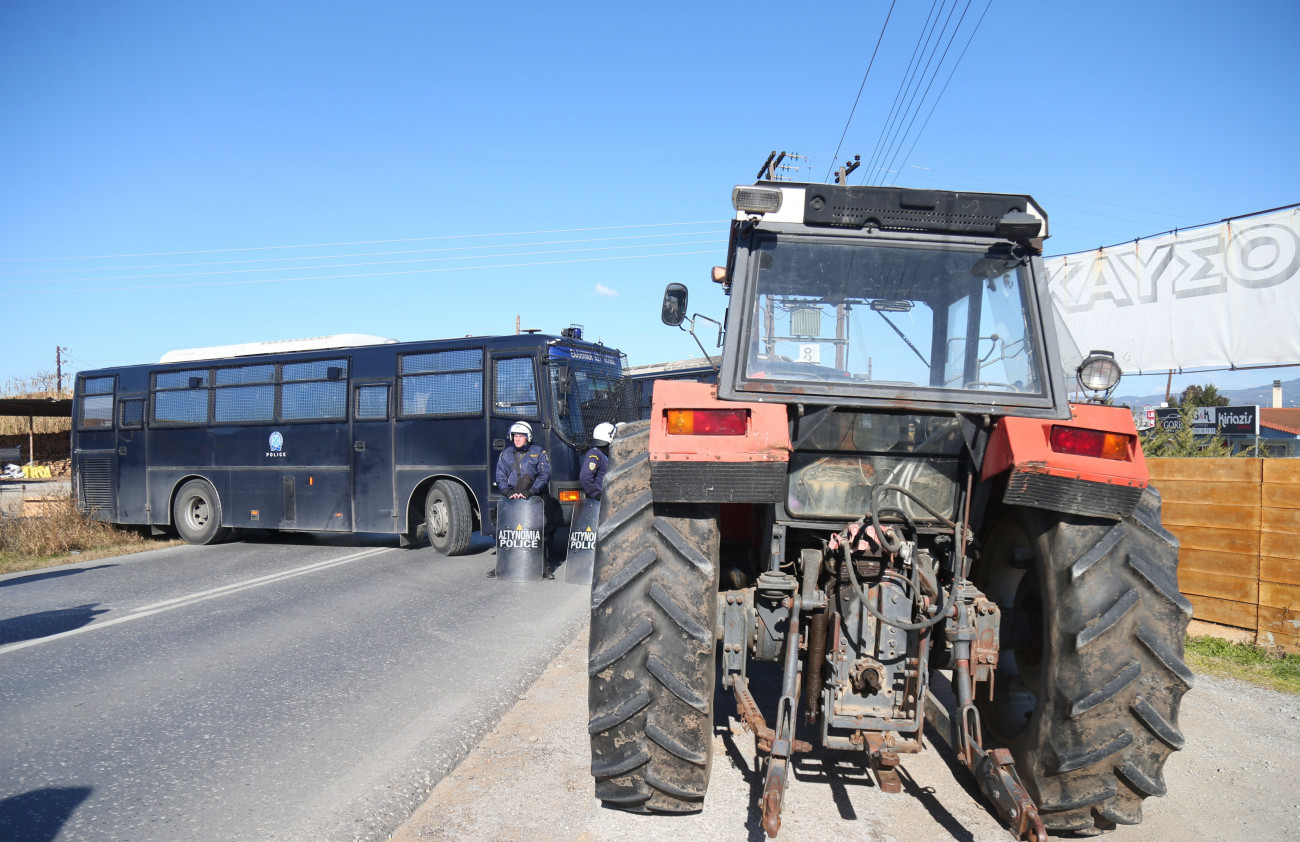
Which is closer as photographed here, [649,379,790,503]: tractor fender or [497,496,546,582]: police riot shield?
[649,379,790,503]: tractor fender

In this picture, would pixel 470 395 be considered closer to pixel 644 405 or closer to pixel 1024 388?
pixel 644 405

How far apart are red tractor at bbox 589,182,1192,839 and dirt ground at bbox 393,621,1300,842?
0.99 feet

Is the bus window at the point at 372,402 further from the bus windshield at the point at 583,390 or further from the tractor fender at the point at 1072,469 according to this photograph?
the tractor fender at the point at 1072,469

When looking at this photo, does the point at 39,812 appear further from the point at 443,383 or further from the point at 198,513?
the point at 198,513

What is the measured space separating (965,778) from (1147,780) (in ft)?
3.29

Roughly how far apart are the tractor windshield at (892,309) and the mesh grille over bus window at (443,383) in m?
8.77

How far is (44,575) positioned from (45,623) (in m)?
3.92

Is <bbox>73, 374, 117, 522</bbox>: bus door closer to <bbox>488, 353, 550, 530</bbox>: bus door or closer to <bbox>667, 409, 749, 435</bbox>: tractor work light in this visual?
<bbox>488, 353, 550, 530</bbox>: bus door

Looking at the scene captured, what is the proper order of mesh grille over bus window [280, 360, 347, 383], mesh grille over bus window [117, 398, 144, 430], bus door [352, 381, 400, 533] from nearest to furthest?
bus door [352, 381, 400, 533] → mesh grille over bus window [280, 360, 347, 383] → mesh grille over bus window [117, 398, 144, 430]

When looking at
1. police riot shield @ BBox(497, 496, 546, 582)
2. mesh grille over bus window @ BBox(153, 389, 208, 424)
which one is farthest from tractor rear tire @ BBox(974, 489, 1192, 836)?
mesh grille over bus window @ BBox(153, 389, 208, 424)

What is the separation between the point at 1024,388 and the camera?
3.77 meters

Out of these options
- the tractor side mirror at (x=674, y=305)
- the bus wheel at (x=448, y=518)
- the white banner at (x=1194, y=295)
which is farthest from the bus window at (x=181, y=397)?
the white banner at (x=1194, y=295)

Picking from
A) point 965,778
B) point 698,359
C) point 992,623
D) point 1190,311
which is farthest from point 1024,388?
point 698,359

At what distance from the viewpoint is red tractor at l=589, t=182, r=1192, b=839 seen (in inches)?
124
